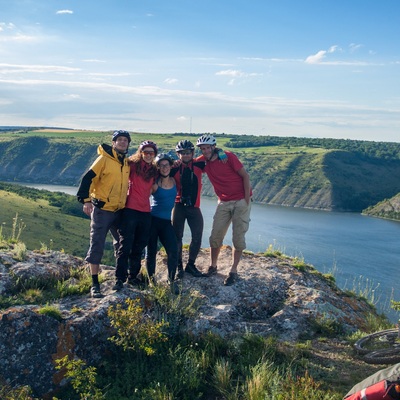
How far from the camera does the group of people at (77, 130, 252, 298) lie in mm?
5879

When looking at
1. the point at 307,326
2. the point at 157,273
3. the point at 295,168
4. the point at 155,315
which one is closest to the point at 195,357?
the point at 155,315

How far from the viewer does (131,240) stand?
608 cm

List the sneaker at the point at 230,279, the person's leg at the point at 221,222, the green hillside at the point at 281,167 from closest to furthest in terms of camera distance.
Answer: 1. the sneaker at the point at 230,279
2. the person's leg at the point at 221,222
3. the green hillside at the point at 281,167

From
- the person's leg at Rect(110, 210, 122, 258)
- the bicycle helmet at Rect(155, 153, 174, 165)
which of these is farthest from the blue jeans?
the bicycle helmet at Rect(155, 153, 174, 165)

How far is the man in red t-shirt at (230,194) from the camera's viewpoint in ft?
22.7

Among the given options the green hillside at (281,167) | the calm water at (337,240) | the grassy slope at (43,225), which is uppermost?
the green hillside at (281,167)

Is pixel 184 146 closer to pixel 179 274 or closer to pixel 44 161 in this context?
pixel 179 274

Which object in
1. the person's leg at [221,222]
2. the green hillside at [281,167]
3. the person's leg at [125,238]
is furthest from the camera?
the green hillside at [281,167]

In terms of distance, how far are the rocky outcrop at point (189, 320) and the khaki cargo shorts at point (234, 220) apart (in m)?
0.63

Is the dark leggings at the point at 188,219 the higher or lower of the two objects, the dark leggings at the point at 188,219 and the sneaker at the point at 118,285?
the higher

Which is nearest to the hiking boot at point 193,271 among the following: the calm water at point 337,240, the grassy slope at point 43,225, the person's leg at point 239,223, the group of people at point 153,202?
the group of people at point 153,202

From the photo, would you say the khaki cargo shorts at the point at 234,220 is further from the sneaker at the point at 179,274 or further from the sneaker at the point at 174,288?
the sneaker at the point at 174,288

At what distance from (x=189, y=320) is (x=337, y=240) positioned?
59.8 meters

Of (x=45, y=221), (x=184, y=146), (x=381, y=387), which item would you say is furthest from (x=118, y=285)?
(x=45, y=221)
